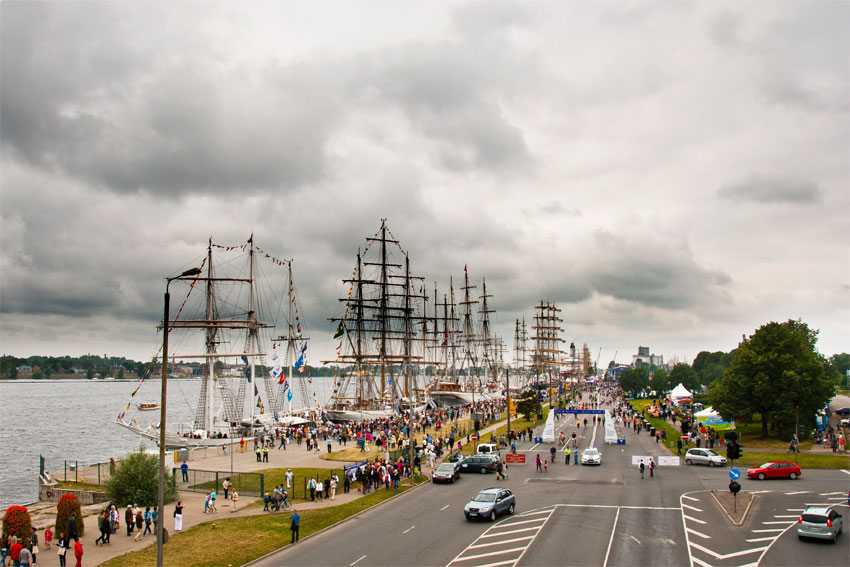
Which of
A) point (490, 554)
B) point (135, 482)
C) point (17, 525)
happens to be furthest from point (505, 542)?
point (135, 482)

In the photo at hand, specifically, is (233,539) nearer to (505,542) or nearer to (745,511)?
(505,542)

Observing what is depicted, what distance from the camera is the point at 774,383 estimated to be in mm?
59125

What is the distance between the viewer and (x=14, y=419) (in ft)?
452

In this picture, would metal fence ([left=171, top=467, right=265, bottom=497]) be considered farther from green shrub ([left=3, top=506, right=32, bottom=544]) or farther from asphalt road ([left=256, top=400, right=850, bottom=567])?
green shrub ([left=3, top=506, right=32, bottom=544])

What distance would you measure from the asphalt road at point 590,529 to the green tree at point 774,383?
56.1 ft

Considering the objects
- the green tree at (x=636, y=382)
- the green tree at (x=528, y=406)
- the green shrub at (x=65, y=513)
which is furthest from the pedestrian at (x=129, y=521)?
the green tree at (x=636, y=382)

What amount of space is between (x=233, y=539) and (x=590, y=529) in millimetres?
15710

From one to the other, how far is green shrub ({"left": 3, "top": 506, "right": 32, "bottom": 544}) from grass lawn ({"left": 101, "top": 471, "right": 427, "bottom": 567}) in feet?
12.9

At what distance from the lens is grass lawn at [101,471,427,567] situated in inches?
982

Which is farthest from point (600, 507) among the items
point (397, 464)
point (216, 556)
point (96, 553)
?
point (96, 553)

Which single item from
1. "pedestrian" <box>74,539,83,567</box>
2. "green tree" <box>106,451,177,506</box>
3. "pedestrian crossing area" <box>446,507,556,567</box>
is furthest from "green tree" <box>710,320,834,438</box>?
"pedestrian" <box>74,539,83,567</box>

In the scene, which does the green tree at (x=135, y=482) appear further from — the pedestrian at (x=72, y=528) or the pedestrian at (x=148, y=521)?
the pedestrian at (x=72, y=528)

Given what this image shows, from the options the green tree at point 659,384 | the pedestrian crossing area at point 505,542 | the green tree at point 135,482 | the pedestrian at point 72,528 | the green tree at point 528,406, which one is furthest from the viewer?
the green tree at point 659,384

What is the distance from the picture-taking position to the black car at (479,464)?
151ft
